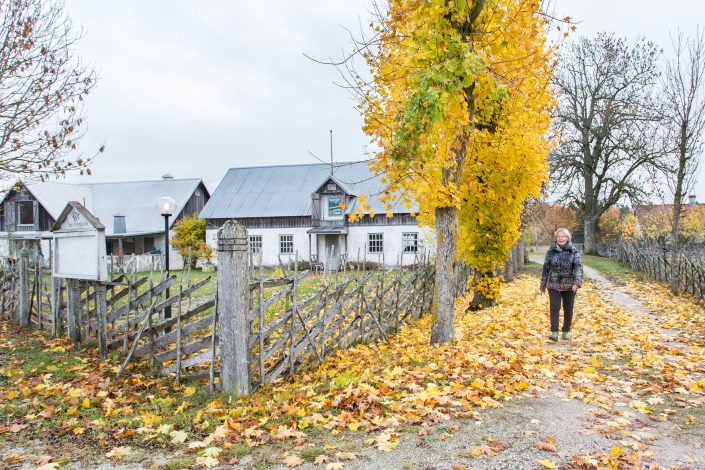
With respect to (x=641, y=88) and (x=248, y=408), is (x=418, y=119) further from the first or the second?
(x=641, y=88)

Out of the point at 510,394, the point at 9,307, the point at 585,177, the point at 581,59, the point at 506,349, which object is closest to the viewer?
the point at 510,394

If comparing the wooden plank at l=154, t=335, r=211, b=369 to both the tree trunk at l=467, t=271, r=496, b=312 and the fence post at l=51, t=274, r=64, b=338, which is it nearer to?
the fence post at l=51, t=274, r=64, b=338

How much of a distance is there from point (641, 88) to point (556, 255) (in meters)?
29.4

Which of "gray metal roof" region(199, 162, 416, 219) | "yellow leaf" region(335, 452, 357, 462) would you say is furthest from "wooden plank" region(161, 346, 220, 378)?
"gray metal roof" region(199, 162, 416, 219)

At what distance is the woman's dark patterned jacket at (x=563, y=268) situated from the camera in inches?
324

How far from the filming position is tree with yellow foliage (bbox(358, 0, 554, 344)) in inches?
266

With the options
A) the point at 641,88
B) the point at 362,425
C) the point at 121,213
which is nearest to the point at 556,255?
the point at 362,425

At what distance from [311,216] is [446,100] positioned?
2618cm

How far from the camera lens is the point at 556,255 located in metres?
8.41

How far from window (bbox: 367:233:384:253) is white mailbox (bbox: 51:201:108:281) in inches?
911

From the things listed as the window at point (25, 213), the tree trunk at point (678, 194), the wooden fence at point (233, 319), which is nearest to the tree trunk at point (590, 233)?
the tree trunk at point (678, 194)

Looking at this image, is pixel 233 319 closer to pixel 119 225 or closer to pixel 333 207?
pixel 333 207

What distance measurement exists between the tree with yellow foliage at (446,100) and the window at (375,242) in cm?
2065

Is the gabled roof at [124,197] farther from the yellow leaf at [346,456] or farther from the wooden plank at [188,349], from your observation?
the yellow leaf at [346,456]
